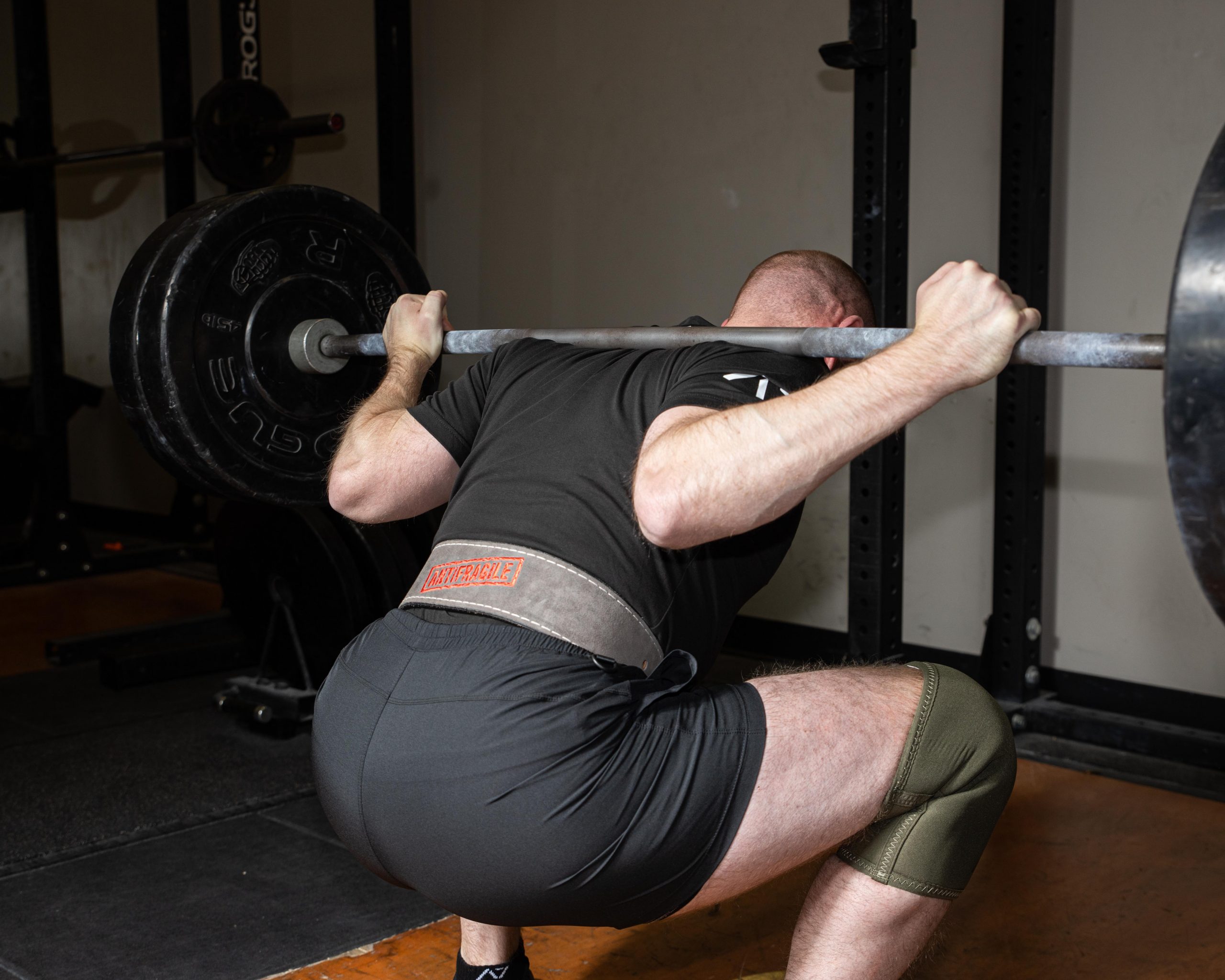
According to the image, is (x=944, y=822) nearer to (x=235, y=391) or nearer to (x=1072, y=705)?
(x=235, y=391)

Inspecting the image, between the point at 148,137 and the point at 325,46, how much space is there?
1319 mm

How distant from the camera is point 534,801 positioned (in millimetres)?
1173

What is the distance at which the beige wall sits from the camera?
8.91ft

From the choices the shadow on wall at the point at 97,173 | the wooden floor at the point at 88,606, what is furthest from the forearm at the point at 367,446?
the shadow on wall at the point at 97,173

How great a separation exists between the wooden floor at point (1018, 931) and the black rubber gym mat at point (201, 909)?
0.11 meters

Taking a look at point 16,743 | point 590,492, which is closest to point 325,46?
point 16,743

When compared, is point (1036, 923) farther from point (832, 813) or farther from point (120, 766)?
point (120, 766)

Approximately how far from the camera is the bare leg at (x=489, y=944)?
5.10 feet

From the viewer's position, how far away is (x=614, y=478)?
4.30 ft

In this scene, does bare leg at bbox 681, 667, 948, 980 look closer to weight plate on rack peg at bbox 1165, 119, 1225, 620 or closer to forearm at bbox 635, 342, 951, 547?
forearm at bbox 635, 342, 951, 547

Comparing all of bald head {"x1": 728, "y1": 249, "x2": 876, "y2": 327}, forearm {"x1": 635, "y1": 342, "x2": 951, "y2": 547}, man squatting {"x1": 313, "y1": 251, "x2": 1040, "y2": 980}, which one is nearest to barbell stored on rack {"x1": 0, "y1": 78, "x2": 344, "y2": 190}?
bald head {"x1": 728, "y1": 249, "x2": 876, "y2": 327}

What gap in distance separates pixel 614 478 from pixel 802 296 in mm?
440

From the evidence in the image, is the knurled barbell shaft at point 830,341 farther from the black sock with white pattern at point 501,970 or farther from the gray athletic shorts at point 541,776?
the black sock with white pattern at point 501,970

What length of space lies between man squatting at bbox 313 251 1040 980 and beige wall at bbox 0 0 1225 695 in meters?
1.60
